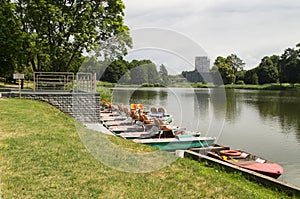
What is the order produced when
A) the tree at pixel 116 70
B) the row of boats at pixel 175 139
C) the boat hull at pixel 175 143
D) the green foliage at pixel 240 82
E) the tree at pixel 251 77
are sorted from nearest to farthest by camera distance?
1. the row of boats at pixel 175 139
2. the tree at pixel 116 70
3. the boat hull at pixel 175 143
4. the tree at pixel 251 77
5. the green foliage at pixel 240 82

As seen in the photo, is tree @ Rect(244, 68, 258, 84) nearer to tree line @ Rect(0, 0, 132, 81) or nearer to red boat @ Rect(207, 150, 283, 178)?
tree line @ Rect(0, 0, 132, 81)

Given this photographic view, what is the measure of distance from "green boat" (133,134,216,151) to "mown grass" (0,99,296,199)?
3.87 metres

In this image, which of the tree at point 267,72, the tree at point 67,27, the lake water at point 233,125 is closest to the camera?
the lake water at point 233,125

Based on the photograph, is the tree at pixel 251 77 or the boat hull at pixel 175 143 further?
the tree at pixel 251 77

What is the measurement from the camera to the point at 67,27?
23750mm

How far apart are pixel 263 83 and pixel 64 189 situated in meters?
92.8

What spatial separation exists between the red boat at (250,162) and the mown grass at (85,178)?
2.09 meters

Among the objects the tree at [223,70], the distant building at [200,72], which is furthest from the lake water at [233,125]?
the distant building at [200,72]

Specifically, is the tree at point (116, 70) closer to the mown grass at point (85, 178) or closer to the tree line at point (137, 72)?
the tree line at point (137, 72)

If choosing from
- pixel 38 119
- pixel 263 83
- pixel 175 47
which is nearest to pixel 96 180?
pixel 175 47

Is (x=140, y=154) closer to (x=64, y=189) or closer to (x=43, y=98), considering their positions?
(x=64, y=189)

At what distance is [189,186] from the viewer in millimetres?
5355

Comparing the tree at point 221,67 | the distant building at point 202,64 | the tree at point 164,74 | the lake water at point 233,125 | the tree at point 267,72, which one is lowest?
the lake water at point 233,125

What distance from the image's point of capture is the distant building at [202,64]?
288 inches
